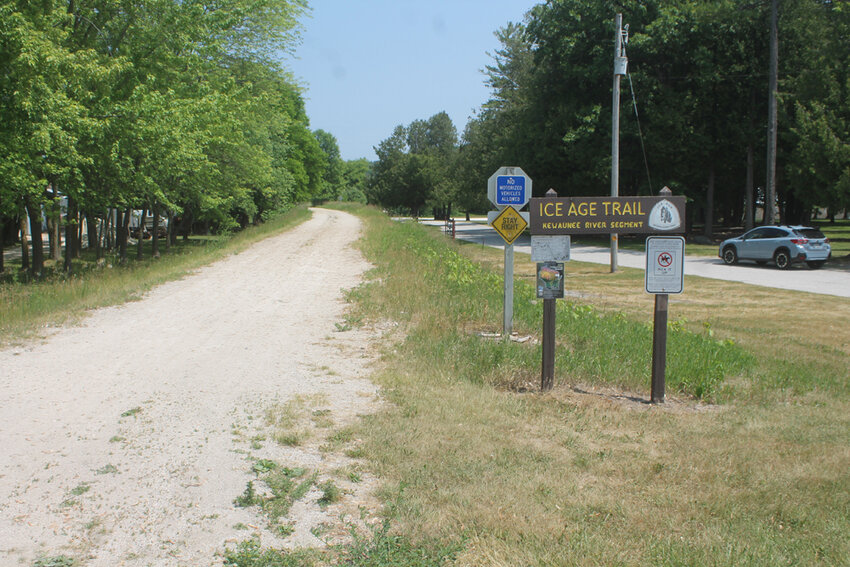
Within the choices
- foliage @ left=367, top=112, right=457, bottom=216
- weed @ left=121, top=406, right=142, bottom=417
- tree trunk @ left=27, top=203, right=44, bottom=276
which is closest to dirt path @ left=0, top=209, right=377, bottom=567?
weed @ left=121, top=406, right=142, bottom=417

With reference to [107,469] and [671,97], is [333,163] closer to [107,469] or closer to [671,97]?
[671,97]

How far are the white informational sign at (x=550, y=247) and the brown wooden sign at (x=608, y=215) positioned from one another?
0.12 meters

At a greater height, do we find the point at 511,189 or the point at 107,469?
the point at 511,189

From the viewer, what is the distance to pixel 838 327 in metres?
12.4

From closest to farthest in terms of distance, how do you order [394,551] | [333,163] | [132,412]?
[394,551], [132,412], [333,163]

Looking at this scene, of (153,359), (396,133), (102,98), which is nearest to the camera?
(153,359)

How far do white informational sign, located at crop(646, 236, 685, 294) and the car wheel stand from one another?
765 inches

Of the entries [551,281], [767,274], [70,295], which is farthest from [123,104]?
[767,274]

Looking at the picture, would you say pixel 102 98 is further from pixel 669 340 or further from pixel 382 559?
pixel 382 559

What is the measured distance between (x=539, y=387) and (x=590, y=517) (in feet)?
10.9

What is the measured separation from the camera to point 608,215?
24.1 feet

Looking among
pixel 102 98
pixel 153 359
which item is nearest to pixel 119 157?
pixel 102 98

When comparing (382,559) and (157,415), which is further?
(157,415)

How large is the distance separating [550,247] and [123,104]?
48.4ft
